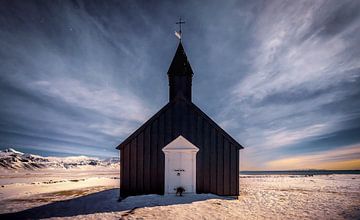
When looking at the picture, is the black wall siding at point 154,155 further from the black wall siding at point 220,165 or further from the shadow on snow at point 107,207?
the black wall siding at point 220,165

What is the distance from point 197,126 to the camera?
1322 cm

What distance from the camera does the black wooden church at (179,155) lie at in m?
12.5

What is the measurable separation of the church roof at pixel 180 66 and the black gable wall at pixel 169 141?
2905 millimetres

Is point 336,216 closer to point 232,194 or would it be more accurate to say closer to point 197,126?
point 232,194

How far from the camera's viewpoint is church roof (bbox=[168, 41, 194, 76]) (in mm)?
15336

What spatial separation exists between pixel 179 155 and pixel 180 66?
6.39 meters

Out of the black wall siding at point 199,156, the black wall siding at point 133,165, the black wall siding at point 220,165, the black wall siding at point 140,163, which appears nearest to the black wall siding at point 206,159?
the black wall siding at point 199,156

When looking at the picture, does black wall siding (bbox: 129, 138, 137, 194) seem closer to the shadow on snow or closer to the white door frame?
the shadow on snow

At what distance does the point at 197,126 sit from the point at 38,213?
885 centimetres

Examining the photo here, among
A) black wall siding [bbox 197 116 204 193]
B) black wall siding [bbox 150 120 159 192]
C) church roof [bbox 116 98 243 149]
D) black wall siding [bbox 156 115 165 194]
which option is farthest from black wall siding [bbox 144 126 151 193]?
black wall siding [bbox 197 116 204 193]

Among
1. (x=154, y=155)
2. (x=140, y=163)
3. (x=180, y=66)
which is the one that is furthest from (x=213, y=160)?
(x=180, y=66)

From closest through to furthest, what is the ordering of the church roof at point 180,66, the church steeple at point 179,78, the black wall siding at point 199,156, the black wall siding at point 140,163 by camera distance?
the black wall siding at point 140,163
the black wall siding at point 199,156
the church steeple at point 179,78
the church roof at point 180,66

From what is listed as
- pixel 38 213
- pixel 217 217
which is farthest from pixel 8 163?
pixel 217 217

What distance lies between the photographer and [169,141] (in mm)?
12922
